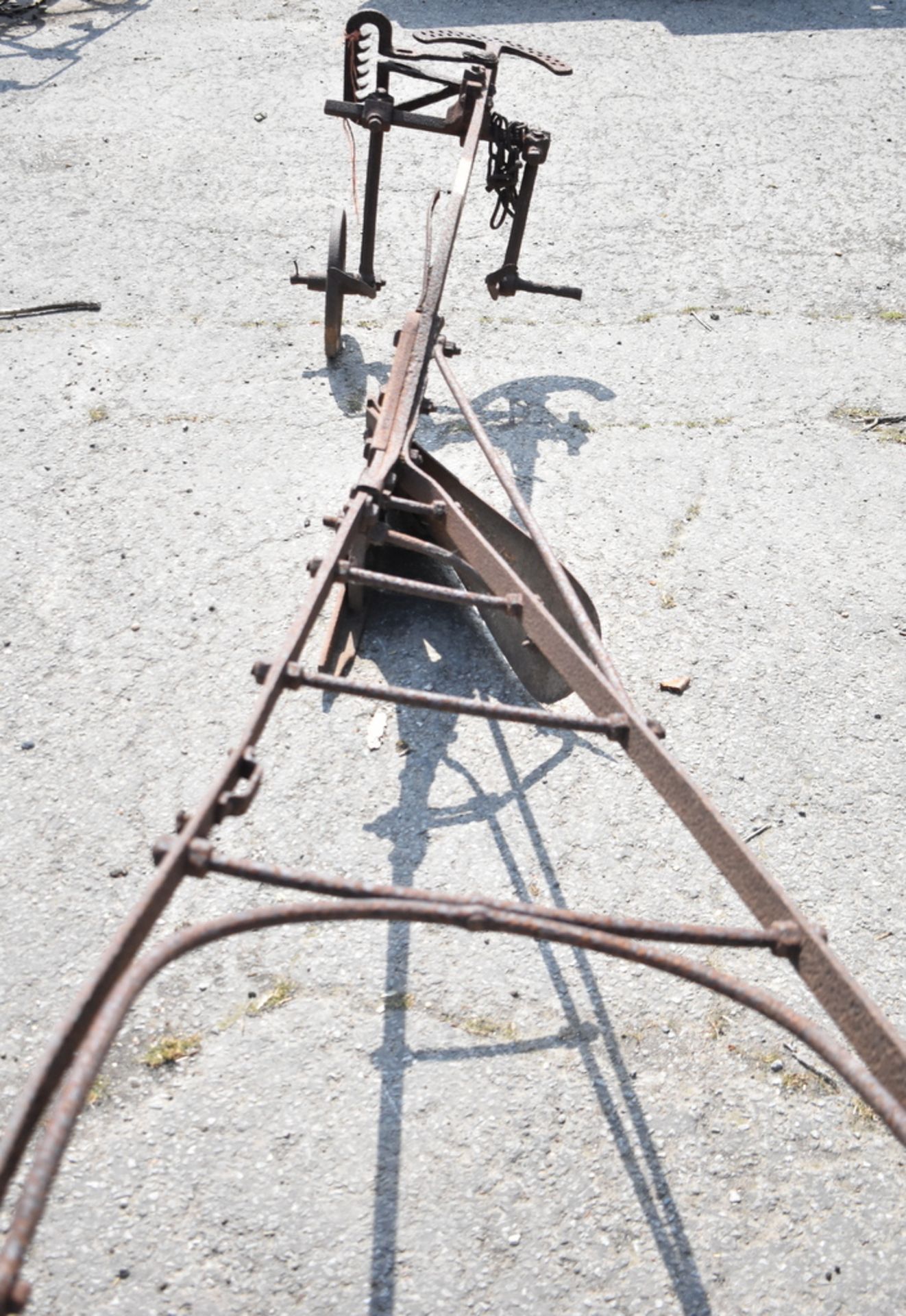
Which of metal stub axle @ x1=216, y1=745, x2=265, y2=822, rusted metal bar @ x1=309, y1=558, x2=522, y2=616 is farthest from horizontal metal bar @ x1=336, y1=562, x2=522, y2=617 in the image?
metal stub axle @ x1=216, y1=745, x2=265, y2=822

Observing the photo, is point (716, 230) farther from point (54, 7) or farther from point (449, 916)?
point (54, 7)

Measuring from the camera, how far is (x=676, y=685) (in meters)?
3.47

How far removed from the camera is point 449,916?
1.63 m

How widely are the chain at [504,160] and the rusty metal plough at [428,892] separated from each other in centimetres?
24

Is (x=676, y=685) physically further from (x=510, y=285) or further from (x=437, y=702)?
(x=510, y=285)

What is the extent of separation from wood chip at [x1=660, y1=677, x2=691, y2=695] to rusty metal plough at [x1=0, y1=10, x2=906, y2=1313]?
0.97ft

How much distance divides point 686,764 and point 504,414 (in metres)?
2.16

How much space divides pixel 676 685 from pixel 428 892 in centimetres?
193

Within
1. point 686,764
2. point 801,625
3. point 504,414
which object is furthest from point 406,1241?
point 504,414

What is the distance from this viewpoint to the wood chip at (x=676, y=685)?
347 centimetres

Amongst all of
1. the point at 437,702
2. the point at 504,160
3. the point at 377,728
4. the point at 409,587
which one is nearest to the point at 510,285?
the point at 504,160

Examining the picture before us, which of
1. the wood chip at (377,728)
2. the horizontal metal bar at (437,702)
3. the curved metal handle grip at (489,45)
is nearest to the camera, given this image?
the horizontal metal bar at (437,702)

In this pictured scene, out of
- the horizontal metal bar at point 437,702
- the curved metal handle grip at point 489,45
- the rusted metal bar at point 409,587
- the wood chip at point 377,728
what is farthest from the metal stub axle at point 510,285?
the horizontal metal bar at point 437,702

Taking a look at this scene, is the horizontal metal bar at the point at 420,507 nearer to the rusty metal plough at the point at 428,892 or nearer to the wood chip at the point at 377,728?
the rusty metal plough at the point at 428,892
